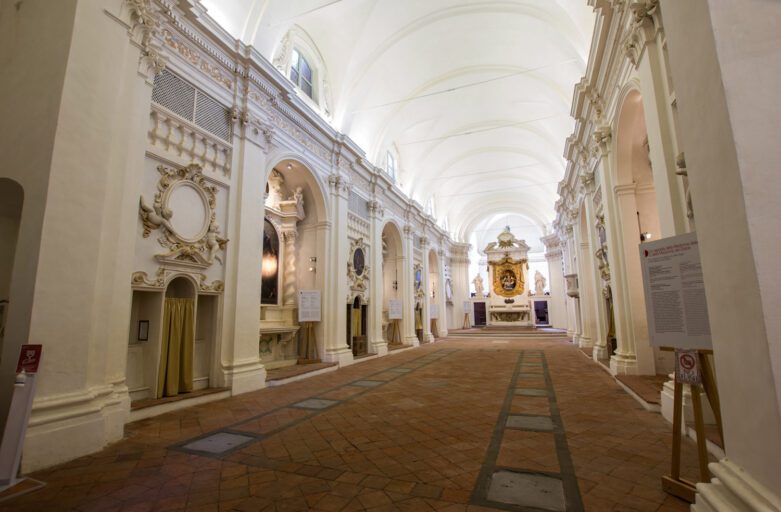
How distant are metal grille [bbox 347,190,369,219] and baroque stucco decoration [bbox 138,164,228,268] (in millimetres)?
5627

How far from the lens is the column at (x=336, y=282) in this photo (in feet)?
33.2

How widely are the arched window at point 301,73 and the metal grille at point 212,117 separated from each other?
118 inches

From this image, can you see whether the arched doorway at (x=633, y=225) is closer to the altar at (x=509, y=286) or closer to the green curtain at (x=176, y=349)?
the green curtain at (x=176, y=349)

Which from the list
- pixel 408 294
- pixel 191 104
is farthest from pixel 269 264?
pixel 408 294

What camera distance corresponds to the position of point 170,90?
608 centimetres

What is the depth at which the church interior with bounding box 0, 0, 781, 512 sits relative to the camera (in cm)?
200

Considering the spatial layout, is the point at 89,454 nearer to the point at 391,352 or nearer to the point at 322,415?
the point at 322,415

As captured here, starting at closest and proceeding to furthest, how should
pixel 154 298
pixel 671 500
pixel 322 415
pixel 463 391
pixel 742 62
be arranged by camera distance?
1. pixel 742 62
2. pixel 671 500
3. pixel 322 415
4. pixel 154 298
5. pixel 463 391

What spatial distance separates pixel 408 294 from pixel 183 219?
1115 cm

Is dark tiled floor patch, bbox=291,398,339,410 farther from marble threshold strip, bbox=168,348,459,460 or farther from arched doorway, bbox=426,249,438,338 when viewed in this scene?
arched doorway, bbox=426,249,438,338

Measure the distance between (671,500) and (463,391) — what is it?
158 inches

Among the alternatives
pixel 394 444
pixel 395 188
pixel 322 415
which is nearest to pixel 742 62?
pixel 394 444

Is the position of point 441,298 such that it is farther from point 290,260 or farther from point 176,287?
point 176,287

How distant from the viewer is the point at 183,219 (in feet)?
Result: 20.1
